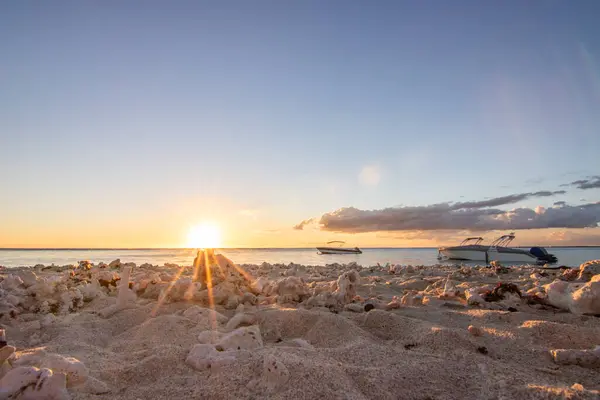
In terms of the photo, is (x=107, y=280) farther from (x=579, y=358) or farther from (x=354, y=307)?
(x=579, y=358)

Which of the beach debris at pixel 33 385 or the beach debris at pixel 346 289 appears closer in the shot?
the beach debris at pixel 33 385

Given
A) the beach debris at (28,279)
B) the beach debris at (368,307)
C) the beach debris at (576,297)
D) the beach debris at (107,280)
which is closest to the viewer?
the beach debris at (576,297)

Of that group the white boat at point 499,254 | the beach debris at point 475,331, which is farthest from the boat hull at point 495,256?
the beach debris at point 475,331

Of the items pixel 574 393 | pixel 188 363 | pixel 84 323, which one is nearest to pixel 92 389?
pixel 188 363

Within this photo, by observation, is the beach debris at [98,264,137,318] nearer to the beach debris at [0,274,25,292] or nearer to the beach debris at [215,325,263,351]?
the beach debris at [0,274,25,292]

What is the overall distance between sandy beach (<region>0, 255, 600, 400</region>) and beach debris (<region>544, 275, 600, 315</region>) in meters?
0.01

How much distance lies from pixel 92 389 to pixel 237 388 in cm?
103

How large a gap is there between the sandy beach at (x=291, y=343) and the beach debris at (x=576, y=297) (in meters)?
0.01

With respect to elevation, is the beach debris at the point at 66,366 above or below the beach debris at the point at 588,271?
above

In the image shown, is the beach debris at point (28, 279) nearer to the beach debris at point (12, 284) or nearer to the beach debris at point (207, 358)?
the beach debris at point (12, 284)

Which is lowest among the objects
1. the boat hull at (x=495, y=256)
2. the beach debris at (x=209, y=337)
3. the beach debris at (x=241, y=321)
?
the boat hull at (x=495, y=256)

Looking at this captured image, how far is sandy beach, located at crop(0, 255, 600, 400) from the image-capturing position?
91.1 inches

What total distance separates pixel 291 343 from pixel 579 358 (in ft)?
8.06

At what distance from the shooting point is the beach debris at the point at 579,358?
276 cm
